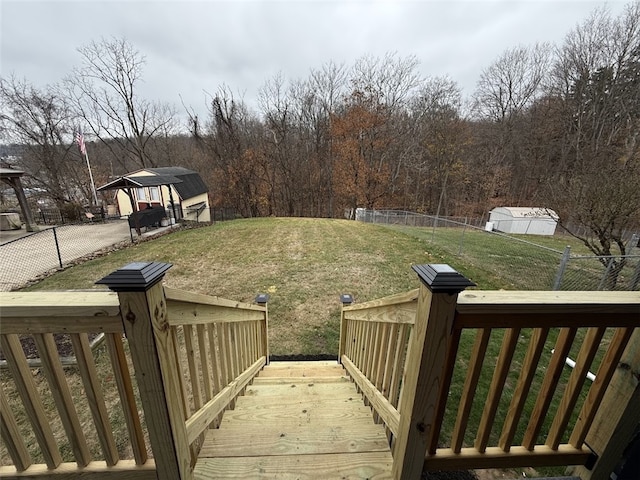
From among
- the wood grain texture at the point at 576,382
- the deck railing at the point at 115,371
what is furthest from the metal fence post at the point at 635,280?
the deck railing at the point at 115,371

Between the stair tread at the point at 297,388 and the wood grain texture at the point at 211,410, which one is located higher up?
the wood grain texture at the point at 211,410

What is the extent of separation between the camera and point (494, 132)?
2092 centimetres

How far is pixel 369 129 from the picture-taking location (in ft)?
57.5

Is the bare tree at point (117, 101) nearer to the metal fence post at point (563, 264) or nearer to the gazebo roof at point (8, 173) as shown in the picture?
the gazebo roof at point (8, 173)

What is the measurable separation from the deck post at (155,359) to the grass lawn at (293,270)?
106 inches

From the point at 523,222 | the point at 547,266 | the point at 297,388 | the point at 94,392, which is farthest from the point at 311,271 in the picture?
the point at 523,222

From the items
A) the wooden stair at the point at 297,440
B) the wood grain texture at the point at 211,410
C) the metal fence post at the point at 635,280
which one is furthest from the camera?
the metal fence post at the point at 635,280

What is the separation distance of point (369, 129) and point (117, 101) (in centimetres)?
1752

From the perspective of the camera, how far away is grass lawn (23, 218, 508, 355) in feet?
14.8

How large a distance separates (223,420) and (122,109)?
76.5 feet

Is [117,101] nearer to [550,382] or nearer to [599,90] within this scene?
[550,382]

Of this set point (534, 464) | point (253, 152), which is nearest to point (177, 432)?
point (534, 464)

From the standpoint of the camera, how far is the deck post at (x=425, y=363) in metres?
0.95

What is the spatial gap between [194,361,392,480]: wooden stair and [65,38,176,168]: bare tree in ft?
74.3
